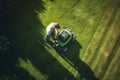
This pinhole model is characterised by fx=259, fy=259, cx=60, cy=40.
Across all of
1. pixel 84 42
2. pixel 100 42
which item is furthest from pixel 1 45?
pixel 100 42

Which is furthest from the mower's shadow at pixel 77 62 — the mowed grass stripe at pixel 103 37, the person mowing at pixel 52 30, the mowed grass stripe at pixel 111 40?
the person mowing at pixel 52 30

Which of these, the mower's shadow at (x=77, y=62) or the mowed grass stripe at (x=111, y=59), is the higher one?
the mower's shadow at (x=77, y=62)

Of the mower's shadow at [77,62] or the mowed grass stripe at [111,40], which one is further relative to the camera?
the mowed grass stripe at [111,40]

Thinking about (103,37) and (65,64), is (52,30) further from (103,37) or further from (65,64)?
(103,37)

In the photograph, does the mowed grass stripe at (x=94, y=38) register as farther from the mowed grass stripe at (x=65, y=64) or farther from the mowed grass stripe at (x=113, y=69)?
the mowed grass stripe at (x=113, y=69)

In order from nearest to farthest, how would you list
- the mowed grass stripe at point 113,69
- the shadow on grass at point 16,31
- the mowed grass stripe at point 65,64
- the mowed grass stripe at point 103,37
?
the mowed grass stripe at point 113,69
the mowed grass stripe at point 65,64
the mowed grass stripe at point 103,37
the shadow on grass at point 16,31

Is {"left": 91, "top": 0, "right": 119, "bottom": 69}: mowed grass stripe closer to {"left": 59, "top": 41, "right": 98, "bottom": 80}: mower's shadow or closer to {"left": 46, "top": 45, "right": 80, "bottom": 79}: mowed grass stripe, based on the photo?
{"left": 59, "top": 41, "right": 98, "bottom": 80}: mower's shadow

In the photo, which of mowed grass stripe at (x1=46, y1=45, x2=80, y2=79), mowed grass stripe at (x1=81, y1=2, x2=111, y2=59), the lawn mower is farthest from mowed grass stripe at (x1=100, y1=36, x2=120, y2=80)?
the lawn mower
